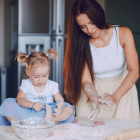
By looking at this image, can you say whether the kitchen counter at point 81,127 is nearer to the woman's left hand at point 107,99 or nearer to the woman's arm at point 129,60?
the woman's left hand at point 107,99

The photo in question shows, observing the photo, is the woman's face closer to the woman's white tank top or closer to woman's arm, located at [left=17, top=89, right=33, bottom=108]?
the woman's white tank top

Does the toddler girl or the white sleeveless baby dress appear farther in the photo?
the white sleeveless baby dress

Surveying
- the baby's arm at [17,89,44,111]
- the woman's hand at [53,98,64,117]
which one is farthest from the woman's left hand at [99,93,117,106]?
the baby's arm at [17,89,44,111]

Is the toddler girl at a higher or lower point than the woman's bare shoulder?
lower

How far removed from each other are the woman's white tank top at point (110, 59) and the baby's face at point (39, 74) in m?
0.43

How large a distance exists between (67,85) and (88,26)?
489 mm

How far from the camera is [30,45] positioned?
9.14 feet

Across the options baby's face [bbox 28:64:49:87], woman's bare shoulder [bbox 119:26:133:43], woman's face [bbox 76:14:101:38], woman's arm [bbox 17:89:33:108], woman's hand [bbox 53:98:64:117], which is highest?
woman's face [bbox 76:14:101:38]

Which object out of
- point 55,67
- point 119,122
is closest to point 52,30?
point 55,67

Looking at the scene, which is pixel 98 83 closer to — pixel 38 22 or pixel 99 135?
pixel 99 135

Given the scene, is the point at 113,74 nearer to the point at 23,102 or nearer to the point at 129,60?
the point at 129,60

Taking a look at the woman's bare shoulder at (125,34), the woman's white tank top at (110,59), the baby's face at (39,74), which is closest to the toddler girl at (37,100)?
the baby's face at (39,74)

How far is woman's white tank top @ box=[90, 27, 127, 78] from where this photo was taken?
62.5 inches

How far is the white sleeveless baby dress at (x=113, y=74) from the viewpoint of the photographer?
1.59 m
